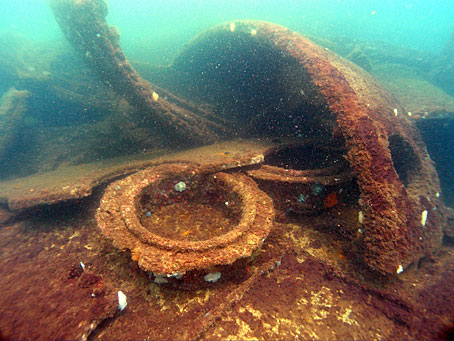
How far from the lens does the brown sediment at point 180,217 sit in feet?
8.50

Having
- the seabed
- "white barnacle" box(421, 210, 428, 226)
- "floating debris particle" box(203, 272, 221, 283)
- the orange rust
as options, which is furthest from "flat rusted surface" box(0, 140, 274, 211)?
"white barnacle" box(421, 210, 428, 226)

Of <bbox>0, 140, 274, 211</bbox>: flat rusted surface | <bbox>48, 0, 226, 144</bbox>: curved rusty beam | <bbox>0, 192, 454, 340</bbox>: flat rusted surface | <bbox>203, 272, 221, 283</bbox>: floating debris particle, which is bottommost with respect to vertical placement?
<bbox>0, 192, 454, 340</bbox>: flat rusted surface

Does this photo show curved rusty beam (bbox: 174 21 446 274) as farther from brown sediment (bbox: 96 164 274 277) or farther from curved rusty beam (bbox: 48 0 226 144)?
curved rusty beam (bbox: 48 0 226 144)

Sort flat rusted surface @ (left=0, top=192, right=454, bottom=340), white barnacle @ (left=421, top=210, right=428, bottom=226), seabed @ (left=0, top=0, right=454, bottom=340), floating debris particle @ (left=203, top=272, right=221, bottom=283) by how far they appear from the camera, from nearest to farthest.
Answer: flat rusted surface @ (left=0, top=192, right=454, bottom=340) < seabed @ (left=0, top=0, right=454, bottom=340) < floating debris particle @ (left=203, top=272, right=221, bottom=283) < white barnacle @ (left=421, top=210, right=428, bottom=226)

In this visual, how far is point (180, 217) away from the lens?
386 cm

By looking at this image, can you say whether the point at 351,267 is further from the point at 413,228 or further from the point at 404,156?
the point at 404,156

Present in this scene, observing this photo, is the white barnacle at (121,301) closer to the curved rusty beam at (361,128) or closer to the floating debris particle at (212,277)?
the floating debris particle at (212,277)

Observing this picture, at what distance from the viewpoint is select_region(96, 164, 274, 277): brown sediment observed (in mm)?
2590

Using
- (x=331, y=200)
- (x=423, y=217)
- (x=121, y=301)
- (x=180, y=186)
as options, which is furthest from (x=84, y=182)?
(x=423, y=217)

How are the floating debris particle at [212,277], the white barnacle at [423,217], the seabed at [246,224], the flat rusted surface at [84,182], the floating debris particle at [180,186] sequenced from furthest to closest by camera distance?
the floating debris particle at [180,186] → the flat rusted surface at [84,182] → the white barnacle at [423,217] → the floating debris particle at [212,277] → the seabed at [246,224]

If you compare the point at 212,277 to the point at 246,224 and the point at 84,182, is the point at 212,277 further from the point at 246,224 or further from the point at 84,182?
the point at 84,182

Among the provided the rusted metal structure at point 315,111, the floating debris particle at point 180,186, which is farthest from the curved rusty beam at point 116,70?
the floating debris particle at point 180,186

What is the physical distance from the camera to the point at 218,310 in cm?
256

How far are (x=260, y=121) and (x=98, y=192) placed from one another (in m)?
4.54
